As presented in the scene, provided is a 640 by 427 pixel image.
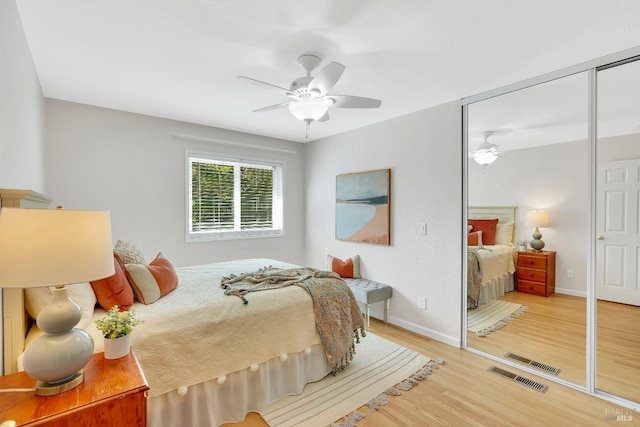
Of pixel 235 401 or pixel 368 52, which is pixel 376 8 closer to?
pixel 368 52

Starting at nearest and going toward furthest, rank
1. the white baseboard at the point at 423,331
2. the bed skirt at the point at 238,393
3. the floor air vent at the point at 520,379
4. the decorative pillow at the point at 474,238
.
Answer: the bed skirt at the point at 238,393
the floor air vent at the point at 520,379
the decorative pillow at the point at 474,238
the white baseboard at the point at 423,331

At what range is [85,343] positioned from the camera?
3.89ft

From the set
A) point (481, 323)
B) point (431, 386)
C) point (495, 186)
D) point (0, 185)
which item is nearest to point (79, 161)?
point (0, 185)

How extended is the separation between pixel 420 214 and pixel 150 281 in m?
2.71

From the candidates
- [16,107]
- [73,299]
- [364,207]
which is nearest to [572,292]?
[364,207]

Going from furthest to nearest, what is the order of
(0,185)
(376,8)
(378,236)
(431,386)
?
(378,236), (431,386), (376,8), (0,185)

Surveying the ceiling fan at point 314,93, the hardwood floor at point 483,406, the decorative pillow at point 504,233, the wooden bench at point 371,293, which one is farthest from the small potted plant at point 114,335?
the decorative pillow at point 504,233

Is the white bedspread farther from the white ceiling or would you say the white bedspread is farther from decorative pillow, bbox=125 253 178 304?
the white ceiling

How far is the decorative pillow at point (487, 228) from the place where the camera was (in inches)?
113

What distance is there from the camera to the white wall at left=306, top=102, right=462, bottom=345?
3.08 meters

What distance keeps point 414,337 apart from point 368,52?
2876 millimetres

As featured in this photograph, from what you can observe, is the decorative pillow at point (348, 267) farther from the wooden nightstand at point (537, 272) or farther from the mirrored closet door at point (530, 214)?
the wooden nightstand at point (537, 272)

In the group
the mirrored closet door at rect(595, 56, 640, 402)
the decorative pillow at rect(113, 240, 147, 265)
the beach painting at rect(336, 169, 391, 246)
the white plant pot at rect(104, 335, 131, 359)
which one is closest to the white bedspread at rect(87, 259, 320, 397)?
the white plant pot at rect(104, 335, 131, 359)

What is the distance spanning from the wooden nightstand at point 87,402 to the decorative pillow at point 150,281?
72 centimetres
